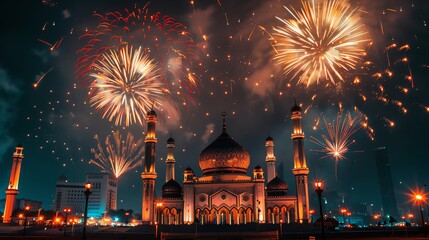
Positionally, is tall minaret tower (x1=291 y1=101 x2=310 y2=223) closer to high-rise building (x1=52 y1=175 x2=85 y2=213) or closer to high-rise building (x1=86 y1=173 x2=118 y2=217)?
high-rise building (x1=86 y1=173 x2=118 y2=217)

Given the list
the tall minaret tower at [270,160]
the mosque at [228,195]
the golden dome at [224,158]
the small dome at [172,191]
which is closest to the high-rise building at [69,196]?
the small dome at [172,191]

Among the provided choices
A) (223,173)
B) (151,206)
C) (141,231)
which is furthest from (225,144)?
(141,231)

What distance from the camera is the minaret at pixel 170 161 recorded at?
78200 millimetres

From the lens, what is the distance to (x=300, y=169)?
2446 inches

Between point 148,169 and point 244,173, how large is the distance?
1773cm

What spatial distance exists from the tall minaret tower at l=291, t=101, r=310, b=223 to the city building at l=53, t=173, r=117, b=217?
128 metres

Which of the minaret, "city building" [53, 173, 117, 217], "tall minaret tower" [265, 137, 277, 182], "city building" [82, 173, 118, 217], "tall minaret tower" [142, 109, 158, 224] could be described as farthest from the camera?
"city building" [82, 173, 118, 217]

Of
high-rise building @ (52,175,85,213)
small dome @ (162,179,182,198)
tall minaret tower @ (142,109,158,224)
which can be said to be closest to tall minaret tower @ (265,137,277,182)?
small dome @ (162,179,182,198)

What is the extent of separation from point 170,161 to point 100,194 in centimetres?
11310

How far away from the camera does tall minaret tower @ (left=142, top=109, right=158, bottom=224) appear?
206 feet

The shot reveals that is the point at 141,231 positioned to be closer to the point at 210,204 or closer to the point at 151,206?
the point at 151,206

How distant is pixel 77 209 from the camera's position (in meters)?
172

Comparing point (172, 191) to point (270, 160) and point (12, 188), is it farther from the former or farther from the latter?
point (12, 188)

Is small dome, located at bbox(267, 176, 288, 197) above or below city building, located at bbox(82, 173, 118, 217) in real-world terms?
below
